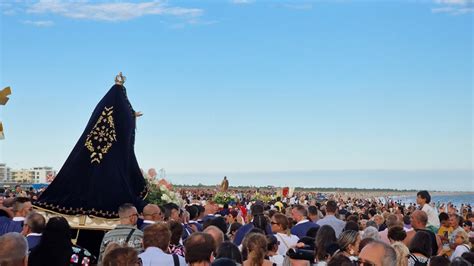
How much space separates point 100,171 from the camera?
10.5 metres

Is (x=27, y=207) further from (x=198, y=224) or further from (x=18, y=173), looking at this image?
(x=18, y=173)

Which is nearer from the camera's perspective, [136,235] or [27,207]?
[136,235]

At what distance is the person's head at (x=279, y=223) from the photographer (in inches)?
323

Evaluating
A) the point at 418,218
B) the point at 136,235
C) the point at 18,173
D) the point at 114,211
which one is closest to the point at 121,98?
the point at 114,211

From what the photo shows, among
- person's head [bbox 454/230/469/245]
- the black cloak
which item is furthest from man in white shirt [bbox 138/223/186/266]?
person's head [bbox 454/230/469/245]

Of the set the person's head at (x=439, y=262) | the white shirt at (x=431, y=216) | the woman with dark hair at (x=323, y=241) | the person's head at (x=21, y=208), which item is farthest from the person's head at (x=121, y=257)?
the white shirt at (x=431, y=216)

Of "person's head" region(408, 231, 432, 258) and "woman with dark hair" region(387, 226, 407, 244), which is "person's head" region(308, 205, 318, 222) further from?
"person's head" region(408, 231, 432, 258)

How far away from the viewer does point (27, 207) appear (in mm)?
8953

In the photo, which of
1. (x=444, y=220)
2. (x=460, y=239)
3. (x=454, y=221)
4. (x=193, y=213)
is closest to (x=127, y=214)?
(x=193, y=213)

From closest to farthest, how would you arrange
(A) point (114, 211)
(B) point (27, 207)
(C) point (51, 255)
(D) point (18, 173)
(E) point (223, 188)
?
(C) point (51, 255) < (B) point (27, 207) < (A) point (114, 211) < (E) point (223, 188) < (D) point (18, 173)

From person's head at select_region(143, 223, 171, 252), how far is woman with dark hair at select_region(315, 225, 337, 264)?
5.06 feet

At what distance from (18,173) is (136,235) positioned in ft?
308

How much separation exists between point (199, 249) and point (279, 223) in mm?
2927

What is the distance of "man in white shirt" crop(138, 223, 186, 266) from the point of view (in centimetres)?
607
